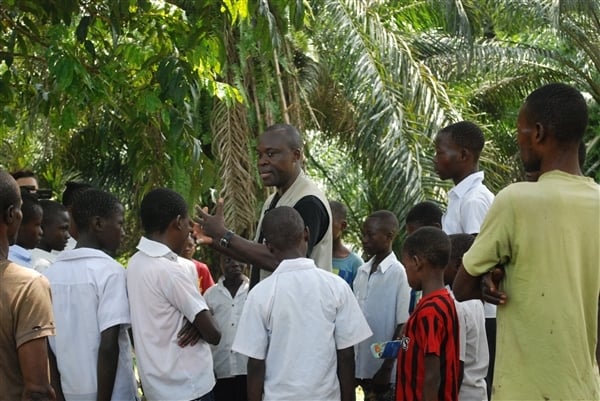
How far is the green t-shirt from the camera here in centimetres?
329

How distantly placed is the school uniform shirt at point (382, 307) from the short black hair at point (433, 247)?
1236mm

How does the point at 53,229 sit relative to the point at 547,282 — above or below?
above

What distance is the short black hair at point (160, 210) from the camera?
521 cm

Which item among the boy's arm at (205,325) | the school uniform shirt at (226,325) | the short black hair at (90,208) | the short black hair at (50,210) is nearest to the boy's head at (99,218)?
the short black hair at (90,208)

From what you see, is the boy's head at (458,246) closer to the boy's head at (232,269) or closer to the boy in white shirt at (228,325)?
the boy in white shirt at (228,325)

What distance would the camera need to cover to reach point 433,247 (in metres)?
4.83

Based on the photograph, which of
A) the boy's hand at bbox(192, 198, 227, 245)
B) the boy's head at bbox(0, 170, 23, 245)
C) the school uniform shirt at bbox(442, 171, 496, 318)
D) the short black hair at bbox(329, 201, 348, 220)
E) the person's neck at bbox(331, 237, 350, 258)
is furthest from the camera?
the short black hair at bbox(329, 201, 348, 220)

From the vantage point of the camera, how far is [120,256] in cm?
1426

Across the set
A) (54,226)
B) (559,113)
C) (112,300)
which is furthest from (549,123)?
(54,226)

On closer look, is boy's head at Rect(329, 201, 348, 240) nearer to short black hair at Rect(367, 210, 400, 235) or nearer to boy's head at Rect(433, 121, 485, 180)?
short black hair at Rect(367, 210, 400, 235)

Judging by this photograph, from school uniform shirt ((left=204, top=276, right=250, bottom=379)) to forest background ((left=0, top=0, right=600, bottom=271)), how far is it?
87 cm

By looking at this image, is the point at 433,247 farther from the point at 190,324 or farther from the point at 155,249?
the point at 155,249

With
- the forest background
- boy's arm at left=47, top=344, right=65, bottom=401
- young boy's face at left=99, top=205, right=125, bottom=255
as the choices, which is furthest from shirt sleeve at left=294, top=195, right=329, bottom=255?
boy's arm at left=47, top=344, right=65, bottom=401

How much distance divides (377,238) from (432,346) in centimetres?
183
